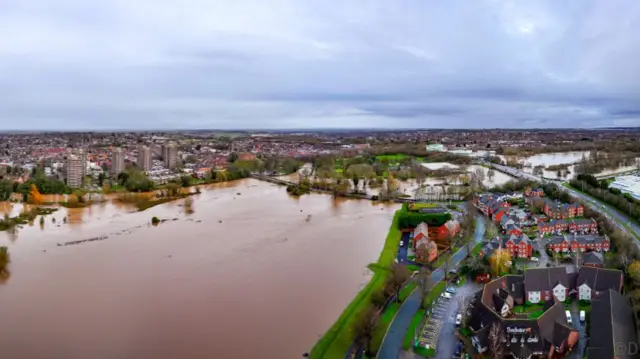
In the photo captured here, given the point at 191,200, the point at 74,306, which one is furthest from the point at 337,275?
the point at 191,200

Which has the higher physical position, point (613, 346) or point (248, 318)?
point (613, 346)

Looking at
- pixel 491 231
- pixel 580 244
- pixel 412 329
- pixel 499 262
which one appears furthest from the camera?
pixel 491 231

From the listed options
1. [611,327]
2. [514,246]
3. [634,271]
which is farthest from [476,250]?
[611,327]

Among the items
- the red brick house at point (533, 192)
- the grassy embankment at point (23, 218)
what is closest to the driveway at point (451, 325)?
the red brick house at point (533, 192)

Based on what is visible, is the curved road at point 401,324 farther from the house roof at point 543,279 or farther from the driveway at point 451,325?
the house roof at point 543,279

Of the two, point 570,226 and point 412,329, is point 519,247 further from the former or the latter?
point 412,329

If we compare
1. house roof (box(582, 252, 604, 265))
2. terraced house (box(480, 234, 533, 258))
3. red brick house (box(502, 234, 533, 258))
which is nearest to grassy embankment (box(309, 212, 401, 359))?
terraced house (box(480, 234, 533, 258))

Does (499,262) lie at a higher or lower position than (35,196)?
higher

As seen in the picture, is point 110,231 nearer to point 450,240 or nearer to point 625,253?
point 450,240
